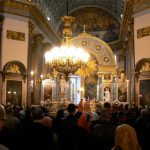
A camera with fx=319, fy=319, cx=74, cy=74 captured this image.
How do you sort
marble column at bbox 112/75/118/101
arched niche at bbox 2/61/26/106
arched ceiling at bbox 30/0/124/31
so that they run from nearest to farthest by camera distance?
arched niche at bbox 2/61/26/106
marble column at bbox 112/75/118/101
arched ceiling at bbox 30/0/124/31

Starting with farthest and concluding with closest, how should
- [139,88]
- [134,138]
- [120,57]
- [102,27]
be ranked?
[102,27] → [120,57] → [139,88] → [134,138]

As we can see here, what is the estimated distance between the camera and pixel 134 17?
22.2 meters

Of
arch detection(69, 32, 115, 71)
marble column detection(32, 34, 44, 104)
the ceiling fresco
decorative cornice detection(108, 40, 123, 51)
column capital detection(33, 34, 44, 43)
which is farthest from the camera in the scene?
the ceiling fresco

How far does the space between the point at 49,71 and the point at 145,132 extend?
98.2 ft

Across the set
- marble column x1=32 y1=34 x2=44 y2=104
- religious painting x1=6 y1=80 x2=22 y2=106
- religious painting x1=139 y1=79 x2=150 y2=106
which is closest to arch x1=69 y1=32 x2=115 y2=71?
marble column x1=32 y1=34 x2=44 y2=104

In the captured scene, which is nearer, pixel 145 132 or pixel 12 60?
pixel 145 132

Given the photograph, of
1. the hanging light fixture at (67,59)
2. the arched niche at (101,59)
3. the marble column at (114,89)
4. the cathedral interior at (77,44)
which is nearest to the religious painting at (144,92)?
the cathedral interior at (77,44)

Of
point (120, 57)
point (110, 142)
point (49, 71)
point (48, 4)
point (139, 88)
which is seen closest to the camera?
point (110, 142)

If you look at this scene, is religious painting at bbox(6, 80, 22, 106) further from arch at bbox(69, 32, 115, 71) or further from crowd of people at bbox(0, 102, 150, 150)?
arch at bbox(69, 32, 115, 71)

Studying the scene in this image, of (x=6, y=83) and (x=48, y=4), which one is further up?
(x=48, y=4)

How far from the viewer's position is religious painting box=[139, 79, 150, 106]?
67.1 ft

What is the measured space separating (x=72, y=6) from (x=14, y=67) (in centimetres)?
2054

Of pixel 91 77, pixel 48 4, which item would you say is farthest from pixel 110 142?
pixel 91 77

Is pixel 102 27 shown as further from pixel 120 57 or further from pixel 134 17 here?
pixel 134 17
